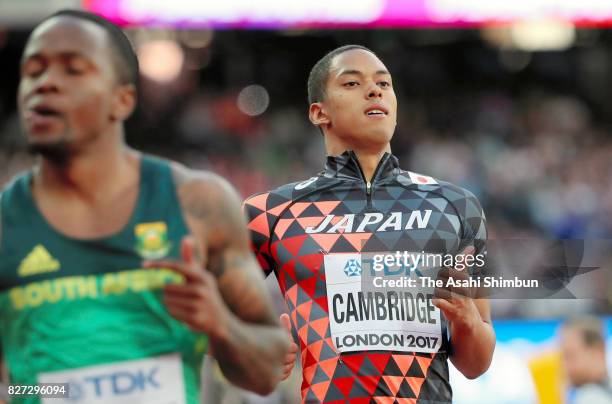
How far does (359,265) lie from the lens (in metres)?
4.96

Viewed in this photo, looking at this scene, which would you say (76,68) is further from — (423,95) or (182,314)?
(423,95)

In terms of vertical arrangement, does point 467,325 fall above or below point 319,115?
below

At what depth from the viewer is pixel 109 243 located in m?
3.45

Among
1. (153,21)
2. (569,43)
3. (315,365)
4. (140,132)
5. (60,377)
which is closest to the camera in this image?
(60,377)

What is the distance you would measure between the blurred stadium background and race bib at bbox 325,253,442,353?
665cm

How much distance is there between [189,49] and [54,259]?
16.6 m

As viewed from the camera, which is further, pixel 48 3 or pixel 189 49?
pixel 189 49

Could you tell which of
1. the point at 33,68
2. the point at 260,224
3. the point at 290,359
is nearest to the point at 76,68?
the point at 33,68

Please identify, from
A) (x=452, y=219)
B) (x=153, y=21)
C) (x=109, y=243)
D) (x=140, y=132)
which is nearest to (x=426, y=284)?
(x=452, y=219)

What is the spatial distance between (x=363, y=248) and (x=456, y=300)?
65cm

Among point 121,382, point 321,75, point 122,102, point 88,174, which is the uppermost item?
point 321,75

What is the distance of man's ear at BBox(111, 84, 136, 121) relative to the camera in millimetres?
3564

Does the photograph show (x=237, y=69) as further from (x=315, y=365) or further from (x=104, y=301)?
(x=104, y=301)

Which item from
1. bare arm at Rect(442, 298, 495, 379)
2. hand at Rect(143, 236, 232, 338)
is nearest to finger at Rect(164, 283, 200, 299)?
hand at Rect(143, 236, 232, 338)
